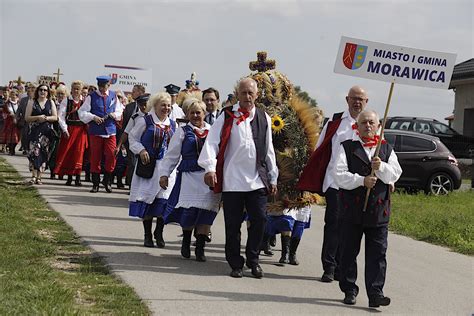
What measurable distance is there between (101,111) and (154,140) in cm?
552

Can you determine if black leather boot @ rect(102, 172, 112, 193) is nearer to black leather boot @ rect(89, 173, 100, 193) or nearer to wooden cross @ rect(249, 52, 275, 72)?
black leather boot @ rect(89, 173, 100, 193)

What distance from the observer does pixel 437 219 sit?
1448 centimetres

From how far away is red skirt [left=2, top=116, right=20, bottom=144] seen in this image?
25766 mm

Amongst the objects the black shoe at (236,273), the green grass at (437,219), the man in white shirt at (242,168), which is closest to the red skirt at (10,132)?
the green grass at (437,219)

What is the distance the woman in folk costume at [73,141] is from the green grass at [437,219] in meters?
6.06

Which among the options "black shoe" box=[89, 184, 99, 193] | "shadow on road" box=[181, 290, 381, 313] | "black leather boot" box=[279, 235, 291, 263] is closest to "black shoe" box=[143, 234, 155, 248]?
"black leather boot" box=[279, 235, 291, 263]

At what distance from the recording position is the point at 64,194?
49.0 ft

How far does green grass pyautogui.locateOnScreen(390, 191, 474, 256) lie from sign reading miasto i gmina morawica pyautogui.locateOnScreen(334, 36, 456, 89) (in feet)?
14.1

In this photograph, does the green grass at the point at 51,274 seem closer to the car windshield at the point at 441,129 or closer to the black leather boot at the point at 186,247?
the black leather boot at the point at 186,247

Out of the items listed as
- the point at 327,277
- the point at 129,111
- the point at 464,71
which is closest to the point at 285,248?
the point at 327,277

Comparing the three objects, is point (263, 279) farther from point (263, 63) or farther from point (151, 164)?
point (263, 63)

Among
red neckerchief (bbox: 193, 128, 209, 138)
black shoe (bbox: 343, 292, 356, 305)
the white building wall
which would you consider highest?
the white building wall

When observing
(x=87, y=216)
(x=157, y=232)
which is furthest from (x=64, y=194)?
(x=157, y=232)

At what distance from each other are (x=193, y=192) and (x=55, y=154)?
828 cm
